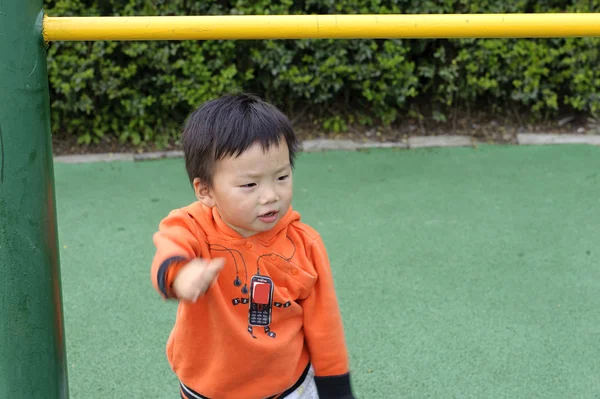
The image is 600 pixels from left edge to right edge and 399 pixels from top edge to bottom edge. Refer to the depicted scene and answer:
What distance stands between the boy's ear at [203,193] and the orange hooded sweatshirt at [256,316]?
0.04 m

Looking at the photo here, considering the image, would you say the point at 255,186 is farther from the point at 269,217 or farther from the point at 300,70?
the point at 300,70

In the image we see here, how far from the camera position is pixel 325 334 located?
1.71 m

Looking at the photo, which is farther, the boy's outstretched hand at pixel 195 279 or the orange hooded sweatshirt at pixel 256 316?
the orange hooded sweatshirt at pixel 256 316

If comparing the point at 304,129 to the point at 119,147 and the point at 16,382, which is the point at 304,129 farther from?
the point at 16,382

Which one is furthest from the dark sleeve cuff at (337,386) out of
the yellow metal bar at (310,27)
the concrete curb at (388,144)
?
the concrete curb at (388,144)

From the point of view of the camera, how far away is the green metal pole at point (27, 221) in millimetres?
1539

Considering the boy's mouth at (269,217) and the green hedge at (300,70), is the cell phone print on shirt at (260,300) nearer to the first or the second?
the boy's mouth at (269,217)

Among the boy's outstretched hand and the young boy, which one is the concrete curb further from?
the boy's outstretched hand

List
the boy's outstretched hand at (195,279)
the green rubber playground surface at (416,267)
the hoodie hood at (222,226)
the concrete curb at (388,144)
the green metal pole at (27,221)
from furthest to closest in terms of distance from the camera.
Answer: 1. the concrete curb at (388,144)
2. the green rubber playground surface at (416,267)
3. the hoodie hood at (222,226)
4. the green metal pole at (27,221)
5. the boy's outstretched hand at (195,279)

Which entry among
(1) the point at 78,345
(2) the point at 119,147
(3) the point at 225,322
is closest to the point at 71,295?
(1) the point at 78,345

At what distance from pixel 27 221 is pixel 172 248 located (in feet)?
1.05

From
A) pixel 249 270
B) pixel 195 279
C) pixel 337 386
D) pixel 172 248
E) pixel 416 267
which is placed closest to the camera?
pixel 195 279

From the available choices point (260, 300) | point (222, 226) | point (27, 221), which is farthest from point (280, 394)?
point (27, 221)

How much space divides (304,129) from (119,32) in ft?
13.1
